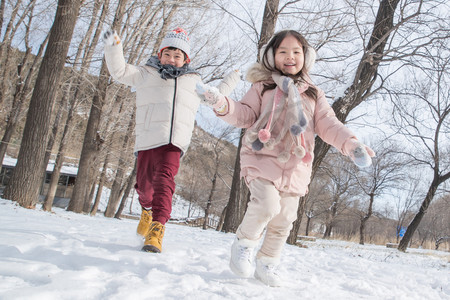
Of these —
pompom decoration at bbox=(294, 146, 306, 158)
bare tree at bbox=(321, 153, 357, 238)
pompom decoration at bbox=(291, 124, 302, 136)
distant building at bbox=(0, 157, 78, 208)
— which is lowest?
distant building at bbox=(0, 157, 78, 208)

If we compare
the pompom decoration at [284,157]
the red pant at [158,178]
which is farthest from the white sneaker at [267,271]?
the red pant at [158,178]

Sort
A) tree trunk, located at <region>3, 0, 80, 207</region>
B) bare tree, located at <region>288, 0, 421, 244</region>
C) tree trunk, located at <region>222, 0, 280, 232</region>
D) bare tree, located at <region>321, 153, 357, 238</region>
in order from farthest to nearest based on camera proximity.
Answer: bare tree, located at <region>321, 153, 357, 238</region> → tree trunk, located at <region>222, 0, 280, 232</region> → bare tree, located at <region>288, 0, 421, 244</region> → tree trunk, located at <region>3, 0, 80, 207</region>

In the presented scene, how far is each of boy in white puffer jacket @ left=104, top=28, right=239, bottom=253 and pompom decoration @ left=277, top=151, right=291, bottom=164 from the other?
1.08 meters

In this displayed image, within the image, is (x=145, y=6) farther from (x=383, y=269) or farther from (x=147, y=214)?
(x=383, y=269)

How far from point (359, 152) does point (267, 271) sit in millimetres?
922

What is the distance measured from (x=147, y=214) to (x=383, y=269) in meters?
2.47

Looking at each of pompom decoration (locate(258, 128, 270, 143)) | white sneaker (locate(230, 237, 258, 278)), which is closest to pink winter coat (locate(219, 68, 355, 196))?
pompom decoration (locate(258, 128, 270, 143))

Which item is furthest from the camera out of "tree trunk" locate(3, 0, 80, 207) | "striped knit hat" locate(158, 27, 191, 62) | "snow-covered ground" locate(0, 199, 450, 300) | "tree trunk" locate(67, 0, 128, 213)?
"tree trunk" locate(67, 0, 128, 213)

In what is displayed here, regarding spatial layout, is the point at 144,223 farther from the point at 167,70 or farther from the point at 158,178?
the point at 167,70

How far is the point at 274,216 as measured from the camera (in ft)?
6.97

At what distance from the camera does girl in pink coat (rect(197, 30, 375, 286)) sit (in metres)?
2.03

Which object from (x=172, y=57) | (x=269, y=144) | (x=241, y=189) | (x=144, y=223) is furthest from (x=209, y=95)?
(x=241, y=189)

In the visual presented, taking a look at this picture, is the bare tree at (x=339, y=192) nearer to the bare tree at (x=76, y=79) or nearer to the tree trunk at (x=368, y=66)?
the bare tree at (x=76, y=79)

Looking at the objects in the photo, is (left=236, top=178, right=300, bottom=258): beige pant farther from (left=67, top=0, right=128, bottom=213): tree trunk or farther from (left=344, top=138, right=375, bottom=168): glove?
(left=67, top=0, right=128, bottom=213): tree trunk
